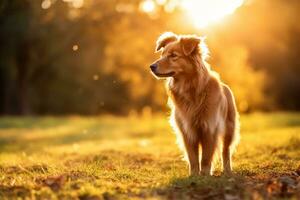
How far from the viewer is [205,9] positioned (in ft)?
83.0

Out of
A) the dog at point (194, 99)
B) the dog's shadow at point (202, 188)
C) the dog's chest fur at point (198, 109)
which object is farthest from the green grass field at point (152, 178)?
the dog's chest fur at point (198, 109)

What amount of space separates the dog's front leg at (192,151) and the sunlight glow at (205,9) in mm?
15356

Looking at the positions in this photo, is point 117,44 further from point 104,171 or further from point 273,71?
point 104,171

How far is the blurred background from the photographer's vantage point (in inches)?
1238

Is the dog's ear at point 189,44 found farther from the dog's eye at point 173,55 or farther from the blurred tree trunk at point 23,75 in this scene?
the blurred tree trunk at point 23,75

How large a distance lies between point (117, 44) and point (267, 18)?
43.1 feet

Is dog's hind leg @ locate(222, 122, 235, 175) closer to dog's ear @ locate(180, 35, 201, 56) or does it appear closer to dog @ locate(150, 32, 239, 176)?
dog @ locate(150, 32, 239, 176)

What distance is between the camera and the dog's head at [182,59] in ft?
29.4

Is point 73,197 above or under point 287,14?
under

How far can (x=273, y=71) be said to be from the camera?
44.2 meters

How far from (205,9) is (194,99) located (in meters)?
16.9

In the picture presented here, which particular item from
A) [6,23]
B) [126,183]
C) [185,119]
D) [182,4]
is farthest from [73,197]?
[6,23]

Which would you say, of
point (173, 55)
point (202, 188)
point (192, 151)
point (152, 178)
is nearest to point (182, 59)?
point (173, 55)

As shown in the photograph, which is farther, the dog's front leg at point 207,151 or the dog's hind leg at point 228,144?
the dog's hind leg at point 228,144
